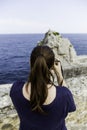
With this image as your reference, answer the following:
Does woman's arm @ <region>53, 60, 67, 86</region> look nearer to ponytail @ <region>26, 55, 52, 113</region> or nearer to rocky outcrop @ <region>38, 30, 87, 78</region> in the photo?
ponytail @ <region>26, 55, 52, 113</region>

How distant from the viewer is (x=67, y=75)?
11742 millimetres

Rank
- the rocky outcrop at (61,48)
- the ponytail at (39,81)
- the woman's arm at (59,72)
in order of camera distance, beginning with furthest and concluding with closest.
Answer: the rocky outcrop at (61,48), the woman's arm at (59,72), the ponytail at (39,81)

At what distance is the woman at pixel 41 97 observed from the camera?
9.26 ft

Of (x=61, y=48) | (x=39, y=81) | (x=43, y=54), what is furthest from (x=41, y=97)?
(x=61, y=48)

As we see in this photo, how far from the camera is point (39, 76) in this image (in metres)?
2.81

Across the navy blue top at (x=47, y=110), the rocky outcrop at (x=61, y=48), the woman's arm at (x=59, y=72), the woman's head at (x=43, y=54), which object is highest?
the woman's head at (x=43, y=54)

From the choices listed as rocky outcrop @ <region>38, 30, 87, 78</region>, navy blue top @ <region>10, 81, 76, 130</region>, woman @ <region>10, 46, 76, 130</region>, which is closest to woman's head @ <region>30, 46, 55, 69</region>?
woman @ <region>10, 46, 76, 130</region>

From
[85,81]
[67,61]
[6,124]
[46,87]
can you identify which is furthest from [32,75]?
[67,61]

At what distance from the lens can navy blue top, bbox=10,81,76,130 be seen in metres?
2.89

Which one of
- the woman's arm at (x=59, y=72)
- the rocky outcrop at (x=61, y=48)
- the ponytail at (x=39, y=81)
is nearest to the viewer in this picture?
the ponytail at (x=39, y=81)

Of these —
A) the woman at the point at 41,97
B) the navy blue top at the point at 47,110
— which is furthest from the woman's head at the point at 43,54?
the navy blue top at the point at 47,110

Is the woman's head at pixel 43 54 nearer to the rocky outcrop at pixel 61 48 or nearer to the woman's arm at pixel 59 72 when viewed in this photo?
the woman's arm at pixel 59 72

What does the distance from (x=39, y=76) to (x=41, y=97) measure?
236 mm

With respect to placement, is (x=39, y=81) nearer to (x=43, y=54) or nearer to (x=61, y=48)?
(x=43, y=54)
